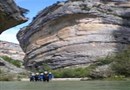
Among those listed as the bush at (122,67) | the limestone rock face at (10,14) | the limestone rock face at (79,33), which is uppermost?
the limestone rock face at (79,33)

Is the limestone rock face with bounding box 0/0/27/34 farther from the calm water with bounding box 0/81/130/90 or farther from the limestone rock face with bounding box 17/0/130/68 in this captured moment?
the limestone rock face with bounding box 17/0/130/68

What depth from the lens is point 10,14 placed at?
13.2 m

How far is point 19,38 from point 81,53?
27968 mm

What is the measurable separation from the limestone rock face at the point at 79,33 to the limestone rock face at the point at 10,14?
265 feet

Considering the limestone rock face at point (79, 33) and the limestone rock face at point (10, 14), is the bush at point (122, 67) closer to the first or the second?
the limestone rock face at point (79, 33)

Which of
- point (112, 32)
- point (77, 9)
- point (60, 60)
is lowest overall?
point (60, 60)

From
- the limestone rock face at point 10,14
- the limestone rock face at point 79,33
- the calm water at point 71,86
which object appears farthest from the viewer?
the limestone rock face at point 79,33

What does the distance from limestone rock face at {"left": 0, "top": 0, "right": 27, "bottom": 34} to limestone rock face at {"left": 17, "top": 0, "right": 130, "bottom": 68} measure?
80686 millimetres

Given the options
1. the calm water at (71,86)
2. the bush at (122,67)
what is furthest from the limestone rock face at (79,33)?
the calm water at (71,86)

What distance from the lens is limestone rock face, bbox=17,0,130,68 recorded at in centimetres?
9794

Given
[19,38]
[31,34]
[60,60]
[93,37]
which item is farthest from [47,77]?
[19,38]

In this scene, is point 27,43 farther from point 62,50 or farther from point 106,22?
point 106,22

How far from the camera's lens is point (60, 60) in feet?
318

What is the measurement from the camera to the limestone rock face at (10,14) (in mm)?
13109
